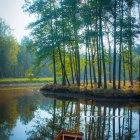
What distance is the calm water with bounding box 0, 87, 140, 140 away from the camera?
1853cm

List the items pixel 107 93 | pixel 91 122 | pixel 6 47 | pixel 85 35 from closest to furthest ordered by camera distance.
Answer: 1. pixel 91 122
2. pixel 107 93
3. pixel 85 35
4. pixel 6 47

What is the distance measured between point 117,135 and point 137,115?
7606mm

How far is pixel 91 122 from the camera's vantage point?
22391mm

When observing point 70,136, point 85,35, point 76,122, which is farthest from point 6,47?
point 70,136

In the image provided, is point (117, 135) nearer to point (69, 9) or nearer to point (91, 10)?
point (91, 10)

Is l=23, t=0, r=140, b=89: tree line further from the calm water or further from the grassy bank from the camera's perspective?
the calm water

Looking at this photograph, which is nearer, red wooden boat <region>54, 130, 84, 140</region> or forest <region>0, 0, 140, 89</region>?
red wooden boat <region>54, 130, 84, 140</region>

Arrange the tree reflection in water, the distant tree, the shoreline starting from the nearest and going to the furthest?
1. the tree reflection in water
2. the shoreline
3. the distant tree

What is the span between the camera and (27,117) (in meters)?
25.1

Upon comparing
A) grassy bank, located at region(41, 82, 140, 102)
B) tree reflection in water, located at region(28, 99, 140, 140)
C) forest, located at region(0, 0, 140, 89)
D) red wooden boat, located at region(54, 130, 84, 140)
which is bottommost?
tree reflection in water, located at region(28, 99, 140, 140)

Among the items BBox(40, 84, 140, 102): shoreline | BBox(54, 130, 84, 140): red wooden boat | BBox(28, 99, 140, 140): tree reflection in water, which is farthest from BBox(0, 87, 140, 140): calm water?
BBox(40, 84, 140, 102): shoreline

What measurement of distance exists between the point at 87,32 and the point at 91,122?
20.6m

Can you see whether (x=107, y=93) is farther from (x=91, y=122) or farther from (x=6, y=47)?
(x=6, y=47)

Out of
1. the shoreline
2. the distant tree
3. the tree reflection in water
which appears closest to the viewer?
the tree reflection in water
